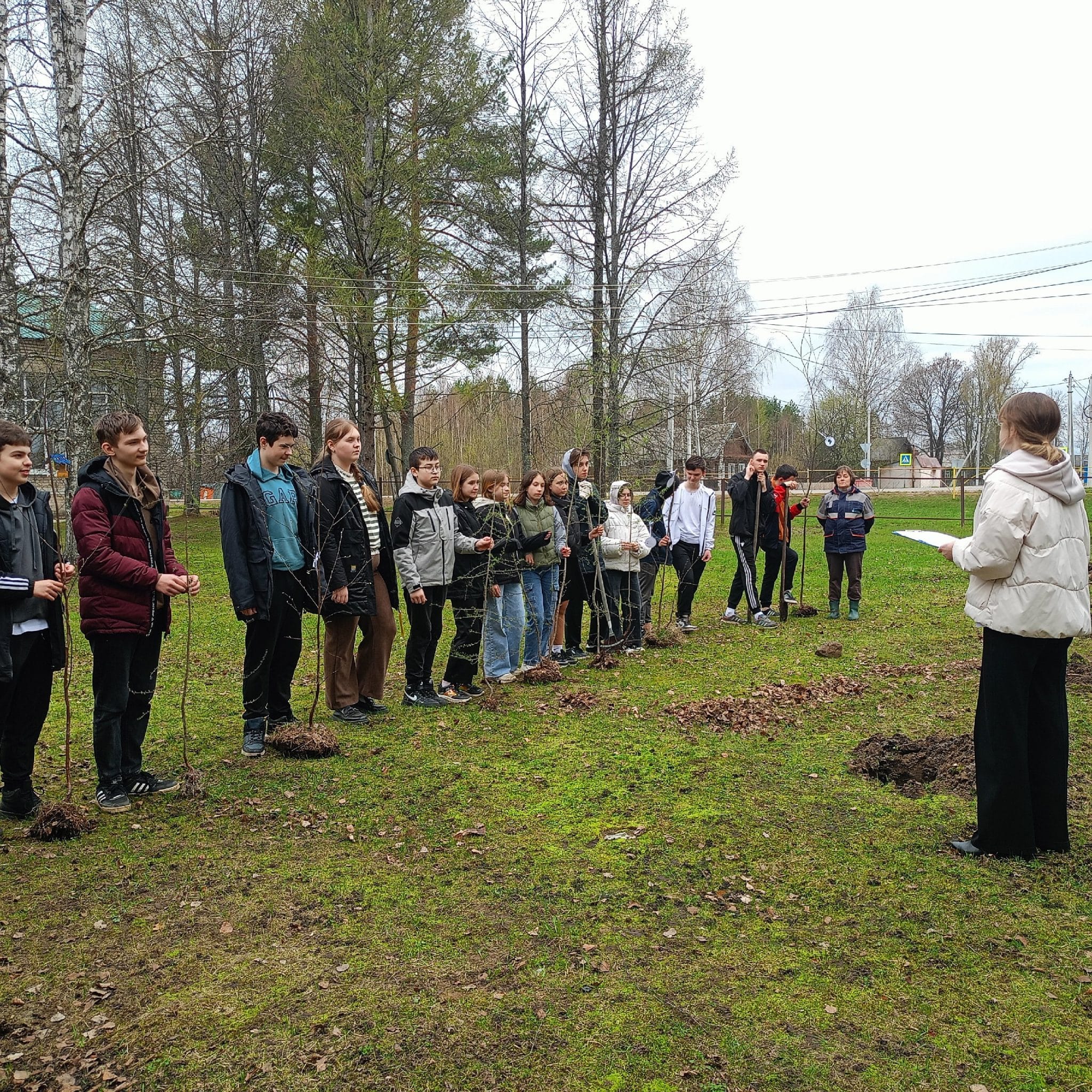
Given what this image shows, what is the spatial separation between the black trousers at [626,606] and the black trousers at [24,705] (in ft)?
17.3

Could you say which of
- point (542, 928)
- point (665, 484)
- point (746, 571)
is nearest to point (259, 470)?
point (542, 928)

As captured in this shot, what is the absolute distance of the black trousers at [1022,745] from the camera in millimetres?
3758

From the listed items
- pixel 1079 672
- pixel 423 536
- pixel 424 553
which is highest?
pixel 423 536

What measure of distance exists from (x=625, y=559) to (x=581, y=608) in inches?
25.2

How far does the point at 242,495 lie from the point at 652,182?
17.3 meters

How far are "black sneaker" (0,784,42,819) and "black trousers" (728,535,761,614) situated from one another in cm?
754

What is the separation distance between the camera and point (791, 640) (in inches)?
371

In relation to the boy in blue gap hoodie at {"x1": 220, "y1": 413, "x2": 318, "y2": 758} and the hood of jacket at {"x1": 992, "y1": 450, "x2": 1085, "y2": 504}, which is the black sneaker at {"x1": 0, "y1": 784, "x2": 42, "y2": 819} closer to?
the boy in blue gap hoodie at {"x1": 220, "y1": 413, "x2": 318, "y2": 758}

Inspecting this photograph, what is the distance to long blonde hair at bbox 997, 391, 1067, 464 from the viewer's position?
3.73 m

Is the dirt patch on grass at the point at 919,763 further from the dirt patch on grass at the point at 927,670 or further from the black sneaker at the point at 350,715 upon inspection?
the black sneaker at the point at 350,715

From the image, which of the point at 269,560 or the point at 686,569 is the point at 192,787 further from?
the point at 686,569

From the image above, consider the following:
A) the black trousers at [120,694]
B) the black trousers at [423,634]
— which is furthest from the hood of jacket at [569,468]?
the black trousers at [120,694]

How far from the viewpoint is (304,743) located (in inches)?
217

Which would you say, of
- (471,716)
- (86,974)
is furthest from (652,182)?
(86,974)
